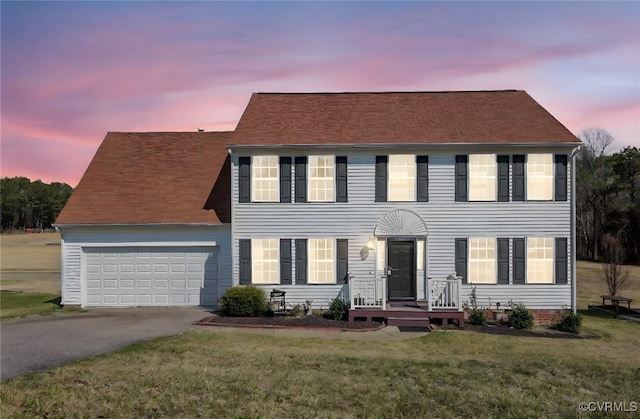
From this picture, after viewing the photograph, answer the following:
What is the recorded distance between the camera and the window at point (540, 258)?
55.6 ft

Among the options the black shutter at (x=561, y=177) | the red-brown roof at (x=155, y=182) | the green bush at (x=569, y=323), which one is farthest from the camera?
the red-brown roof at (x=155, y=182)

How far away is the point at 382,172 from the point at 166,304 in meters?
9.54

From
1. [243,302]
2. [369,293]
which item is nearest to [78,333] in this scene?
[243,302]

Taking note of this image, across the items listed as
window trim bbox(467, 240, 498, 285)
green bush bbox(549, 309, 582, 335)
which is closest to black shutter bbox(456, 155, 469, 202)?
window trim bbox(467, 240, 498, 285)

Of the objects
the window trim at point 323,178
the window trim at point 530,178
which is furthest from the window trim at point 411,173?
the window trim at point 530,178

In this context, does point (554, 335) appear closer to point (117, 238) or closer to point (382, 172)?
point (382, 172)

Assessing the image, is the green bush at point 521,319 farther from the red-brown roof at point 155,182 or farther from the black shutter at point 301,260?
the red-brown roof at point 155,182

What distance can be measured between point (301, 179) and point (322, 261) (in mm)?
3026

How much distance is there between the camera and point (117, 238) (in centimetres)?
1825

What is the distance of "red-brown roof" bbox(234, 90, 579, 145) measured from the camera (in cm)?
1720

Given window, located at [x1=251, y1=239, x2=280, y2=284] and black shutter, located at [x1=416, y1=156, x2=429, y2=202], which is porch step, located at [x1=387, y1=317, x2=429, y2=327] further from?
window, located at [x1=251, y1=239, x2=280, y2=284]

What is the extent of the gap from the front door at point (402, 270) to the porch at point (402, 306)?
2.32 ft

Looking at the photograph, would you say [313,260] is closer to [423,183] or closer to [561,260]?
[423,183]

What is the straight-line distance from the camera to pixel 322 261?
56.2ft
